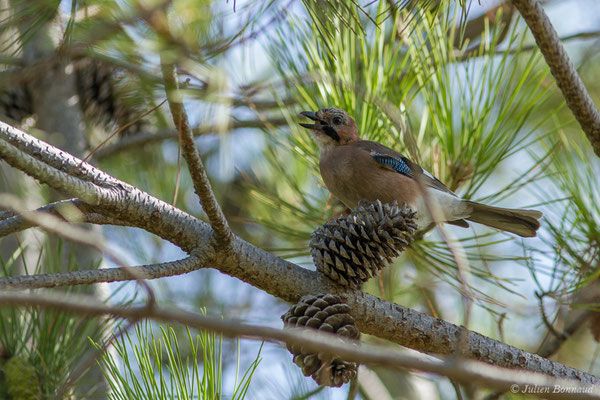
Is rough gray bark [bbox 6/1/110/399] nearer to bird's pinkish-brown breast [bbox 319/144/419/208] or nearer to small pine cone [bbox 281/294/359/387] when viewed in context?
bird's pinkish-brown breast [bbox 319/144/419/208]

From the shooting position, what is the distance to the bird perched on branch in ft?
10.9

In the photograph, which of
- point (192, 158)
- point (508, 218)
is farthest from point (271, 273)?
point (508, 218)

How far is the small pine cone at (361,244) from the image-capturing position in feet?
7.59

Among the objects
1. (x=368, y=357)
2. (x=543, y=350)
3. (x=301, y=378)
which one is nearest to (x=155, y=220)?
(x=368, y=357)

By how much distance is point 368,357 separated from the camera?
0.92 m

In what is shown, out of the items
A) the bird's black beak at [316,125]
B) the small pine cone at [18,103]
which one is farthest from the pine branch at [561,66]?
the small pine cone at [18,103]

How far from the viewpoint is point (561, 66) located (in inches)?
88.0

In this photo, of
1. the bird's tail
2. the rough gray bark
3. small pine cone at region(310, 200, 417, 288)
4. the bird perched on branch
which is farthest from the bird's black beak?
the rough gray bark

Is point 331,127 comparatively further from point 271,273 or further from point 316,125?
point 271,273

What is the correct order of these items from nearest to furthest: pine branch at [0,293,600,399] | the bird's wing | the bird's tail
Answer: pine branch at [0,293,600,399], the bird's wing, the bird's tail

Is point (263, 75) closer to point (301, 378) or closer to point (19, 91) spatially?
point (19, 91)

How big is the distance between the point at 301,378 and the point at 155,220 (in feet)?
4.87

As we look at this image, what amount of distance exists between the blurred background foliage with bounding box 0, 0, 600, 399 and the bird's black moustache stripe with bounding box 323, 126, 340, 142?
0.11 m

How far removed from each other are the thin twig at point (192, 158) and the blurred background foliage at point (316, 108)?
8 centimetres
